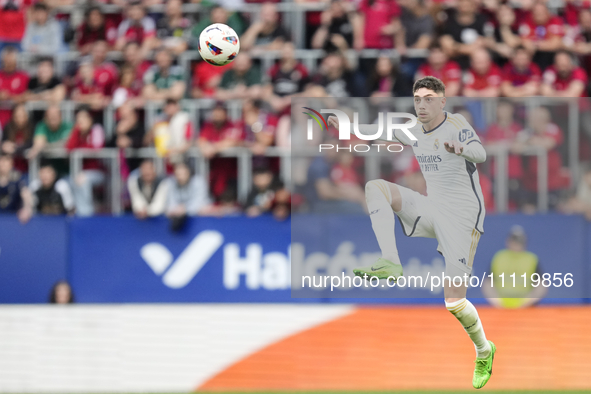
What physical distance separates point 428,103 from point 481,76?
533 cm

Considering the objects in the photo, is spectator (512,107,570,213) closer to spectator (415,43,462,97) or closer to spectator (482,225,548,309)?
spectator (482,225,548,309)

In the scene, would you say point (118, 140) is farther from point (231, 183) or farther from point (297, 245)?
point (297, 245)

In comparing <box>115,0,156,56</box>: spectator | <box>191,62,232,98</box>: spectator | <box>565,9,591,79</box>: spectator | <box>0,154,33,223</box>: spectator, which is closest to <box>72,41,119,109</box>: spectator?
<box>115,0,156,56</box>: spectator

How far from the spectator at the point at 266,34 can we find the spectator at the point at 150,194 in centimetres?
250

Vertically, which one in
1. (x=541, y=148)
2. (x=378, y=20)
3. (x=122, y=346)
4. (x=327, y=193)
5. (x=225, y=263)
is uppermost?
(x=378, y=20)

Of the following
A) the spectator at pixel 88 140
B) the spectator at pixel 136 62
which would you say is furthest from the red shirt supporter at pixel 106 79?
the spectator at pixel 88 140

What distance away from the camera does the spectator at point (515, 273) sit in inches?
315

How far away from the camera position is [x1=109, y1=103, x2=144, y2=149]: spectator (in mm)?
11266

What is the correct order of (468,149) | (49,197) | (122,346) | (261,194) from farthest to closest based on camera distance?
(49,197), (261,194), (122,346), (468,149)

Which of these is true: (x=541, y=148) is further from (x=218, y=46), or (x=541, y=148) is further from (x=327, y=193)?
(x=218, y=46)

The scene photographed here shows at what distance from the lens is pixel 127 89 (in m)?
12.1

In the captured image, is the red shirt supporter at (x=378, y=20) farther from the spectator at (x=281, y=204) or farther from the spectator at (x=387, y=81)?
the spectator at (x=281, y=204)

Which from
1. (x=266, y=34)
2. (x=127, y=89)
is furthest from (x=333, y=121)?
(x=127, y=89)

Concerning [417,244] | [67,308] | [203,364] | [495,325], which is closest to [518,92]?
[495,325]
